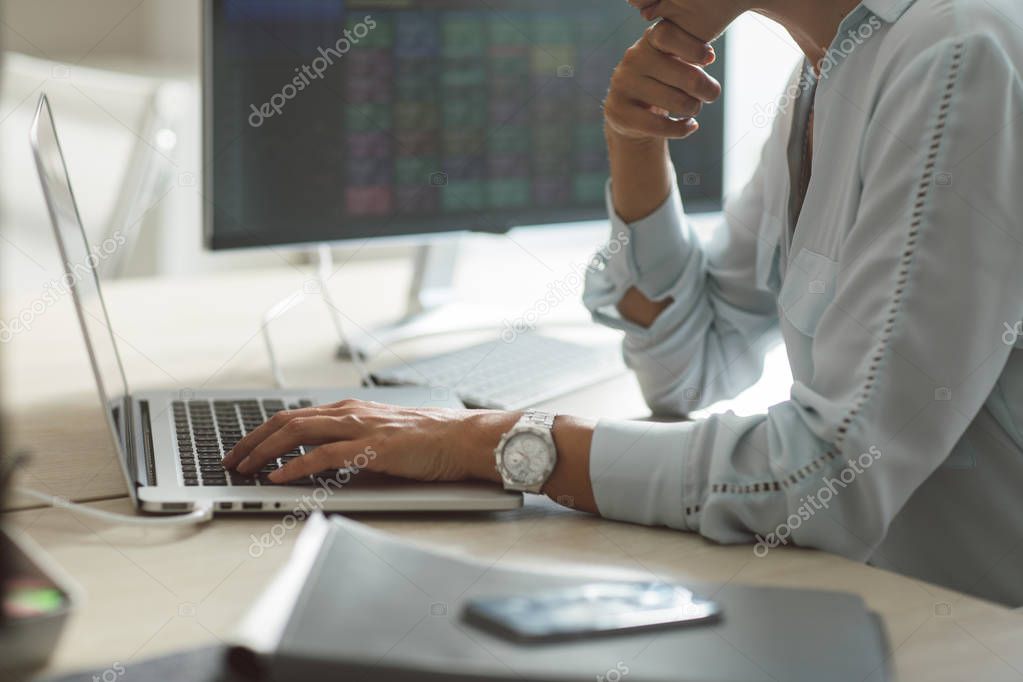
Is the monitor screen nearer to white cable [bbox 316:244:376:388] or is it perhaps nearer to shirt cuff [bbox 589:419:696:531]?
white cable [bbox 316:244:376:388]

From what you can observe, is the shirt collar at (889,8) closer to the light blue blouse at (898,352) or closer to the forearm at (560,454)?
the light blue blouse at (898,352)

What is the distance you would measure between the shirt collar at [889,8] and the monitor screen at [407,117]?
0.65m

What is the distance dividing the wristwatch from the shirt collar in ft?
1.49

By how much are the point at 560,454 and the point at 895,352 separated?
0.27m

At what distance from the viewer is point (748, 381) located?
4.53ft

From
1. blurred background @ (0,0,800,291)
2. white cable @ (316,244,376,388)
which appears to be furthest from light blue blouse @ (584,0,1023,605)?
blurred background @ (0,0,800,291)

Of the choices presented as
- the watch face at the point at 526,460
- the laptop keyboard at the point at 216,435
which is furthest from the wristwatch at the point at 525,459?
the laptop keyboard at the point at 216,435

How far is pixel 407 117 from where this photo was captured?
149 centimetres

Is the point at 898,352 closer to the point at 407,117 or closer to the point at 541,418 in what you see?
the point at 541,418

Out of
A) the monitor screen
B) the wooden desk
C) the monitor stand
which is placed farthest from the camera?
the monitor stand

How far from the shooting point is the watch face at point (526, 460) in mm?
930

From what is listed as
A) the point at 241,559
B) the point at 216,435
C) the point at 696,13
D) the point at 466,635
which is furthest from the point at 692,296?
the point at 466,635

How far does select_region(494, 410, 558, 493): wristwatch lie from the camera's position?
36.6 inches

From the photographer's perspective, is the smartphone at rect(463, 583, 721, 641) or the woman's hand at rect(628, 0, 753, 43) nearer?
the smartphone at rect(463, 583, 721, 641)
